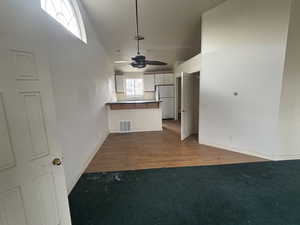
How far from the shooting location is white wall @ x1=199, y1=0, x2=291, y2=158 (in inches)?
102

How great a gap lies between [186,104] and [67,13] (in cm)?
339

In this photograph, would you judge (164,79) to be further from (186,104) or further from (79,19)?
(79,19)

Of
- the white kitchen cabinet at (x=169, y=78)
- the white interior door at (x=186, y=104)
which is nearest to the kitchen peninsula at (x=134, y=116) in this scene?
the white interior door at (x=186, y=104)

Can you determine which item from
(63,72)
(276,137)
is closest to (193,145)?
(276,137)

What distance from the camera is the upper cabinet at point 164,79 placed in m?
7.23

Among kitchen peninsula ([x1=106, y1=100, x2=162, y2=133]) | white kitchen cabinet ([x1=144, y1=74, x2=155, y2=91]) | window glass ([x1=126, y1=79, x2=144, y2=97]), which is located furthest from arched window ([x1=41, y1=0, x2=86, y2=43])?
window glass ([x1=126, y1=79, x2=144, y2=97])

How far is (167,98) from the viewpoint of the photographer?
703 centimetres

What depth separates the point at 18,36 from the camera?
94cm

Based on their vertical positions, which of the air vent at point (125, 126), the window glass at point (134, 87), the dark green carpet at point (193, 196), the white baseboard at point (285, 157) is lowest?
the dark green carpet at point (193, 196)

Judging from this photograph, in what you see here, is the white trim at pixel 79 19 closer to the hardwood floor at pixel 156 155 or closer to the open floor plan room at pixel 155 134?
the open floor plan room at pixel 155 134

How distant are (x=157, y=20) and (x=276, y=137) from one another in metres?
3.81

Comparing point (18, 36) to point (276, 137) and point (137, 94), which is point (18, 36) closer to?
point (276, 137)

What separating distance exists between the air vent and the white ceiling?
110 inches

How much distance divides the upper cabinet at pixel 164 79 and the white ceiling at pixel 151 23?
5.04ft
